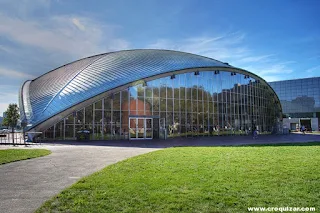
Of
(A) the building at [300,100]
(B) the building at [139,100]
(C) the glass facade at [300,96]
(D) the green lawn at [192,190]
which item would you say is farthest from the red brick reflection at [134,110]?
(C) the glass facade at [300,96]

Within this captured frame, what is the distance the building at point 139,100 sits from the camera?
26.8m

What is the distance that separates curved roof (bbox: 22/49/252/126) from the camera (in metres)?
26.8

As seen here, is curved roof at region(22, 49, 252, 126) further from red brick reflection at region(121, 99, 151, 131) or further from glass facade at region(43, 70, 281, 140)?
red brick reflection at region(121, 99, 151, 131)

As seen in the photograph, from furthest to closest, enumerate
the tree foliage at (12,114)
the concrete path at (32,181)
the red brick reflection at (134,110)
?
1. the tree foliage at (12,114)
2. the red brick reflection at (134,110)
3. the concrete path at (32,181)

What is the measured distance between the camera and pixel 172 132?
31.5 metres

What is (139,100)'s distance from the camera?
30094mm

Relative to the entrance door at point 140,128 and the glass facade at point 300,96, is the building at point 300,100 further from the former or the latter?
the entrance door at point 140,128

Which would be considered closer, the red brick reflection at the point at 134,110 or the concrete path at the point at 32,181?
the concrete path at the point at 32,181

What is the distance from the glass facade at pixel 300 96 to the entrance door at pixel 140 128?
87270 millimetres

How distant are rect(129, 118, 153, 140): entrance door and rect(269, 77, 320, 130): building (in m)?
75.6

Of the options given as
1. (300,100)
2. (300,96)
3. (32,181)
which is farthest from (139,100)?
(300,96)

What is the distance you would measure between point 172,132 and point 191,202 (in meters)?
26.3

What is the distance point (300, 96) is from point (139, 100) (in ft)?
295

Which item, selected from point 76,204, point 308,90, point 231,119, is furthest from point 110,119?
point 308,90
